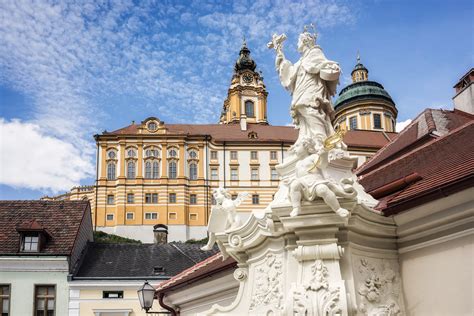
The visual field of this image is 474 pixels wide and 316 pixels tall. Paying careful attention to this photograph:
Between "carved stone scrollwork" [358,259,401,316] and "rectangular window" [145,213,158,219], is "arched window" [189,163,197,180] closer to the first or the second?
"rectangular window" [145,213,158,219]

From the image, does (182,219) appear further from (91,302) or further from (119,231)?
(91,302)

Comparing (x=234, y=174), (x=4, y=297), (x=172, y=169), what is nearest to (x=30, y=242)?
(x=4, y=297)

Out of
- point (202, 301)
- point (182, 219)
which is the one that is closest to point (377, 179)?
point (202, 301)

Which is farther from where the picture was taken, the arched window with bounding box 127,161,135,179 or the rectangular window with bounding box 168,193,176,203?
the arched window with bounding box 127,161,135,179

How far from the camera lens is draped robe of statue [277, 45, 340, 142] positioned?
7527 millimetres

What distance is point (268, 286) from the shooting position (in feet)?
23.7

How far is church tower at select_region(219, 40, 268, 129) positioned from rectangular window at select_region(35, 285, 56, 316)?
65.1 m

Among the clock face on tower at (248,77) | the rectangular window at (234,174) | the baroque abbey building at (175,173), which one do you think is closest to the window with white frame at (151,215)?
the baroque abbey building at (175,173)

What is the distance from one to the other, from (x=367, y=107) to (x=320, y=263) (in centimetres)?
7756

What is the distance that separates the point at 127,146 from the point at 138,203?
7043 millimetres

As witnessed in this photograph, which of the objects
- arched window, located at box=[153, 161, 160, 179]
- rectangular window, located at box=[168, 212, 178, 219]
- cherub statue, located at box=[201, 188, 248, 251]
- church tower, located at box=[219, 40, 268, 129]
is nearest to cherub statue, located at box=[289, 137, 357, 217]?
cherub statue, located at box=[201, 188, 248, 251]

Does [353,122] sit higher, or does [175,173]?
[353,122]

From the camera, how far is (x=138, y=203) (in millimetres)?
72000

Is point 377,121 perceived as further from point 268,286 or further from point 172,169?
point 268,286
